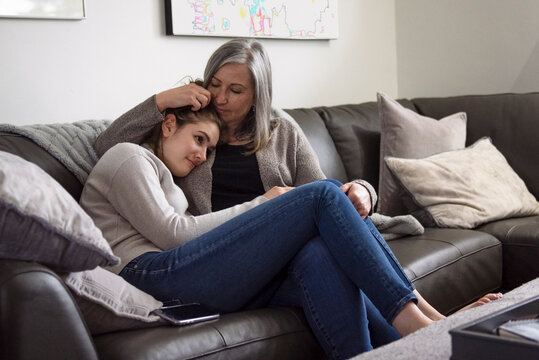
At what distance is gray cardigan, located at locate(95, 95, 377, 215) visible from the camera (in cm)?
208

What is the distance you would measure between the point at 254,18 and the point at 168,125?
1.21 metres

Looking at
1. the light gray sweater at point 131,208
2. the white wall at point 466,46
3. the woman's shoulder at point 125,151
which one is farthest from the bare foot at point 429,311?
the white wall at point 466,46

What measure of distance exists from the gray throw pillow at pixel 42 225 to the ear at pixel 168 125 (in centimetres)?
69

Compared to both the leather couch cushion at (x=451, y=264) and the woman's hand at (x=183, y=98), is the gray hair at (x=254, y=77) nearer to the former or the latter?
the woman's hand at (x=183, y=98)

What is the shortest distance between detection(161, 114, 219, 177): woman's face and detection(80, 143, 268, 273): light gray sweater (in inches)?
7.2

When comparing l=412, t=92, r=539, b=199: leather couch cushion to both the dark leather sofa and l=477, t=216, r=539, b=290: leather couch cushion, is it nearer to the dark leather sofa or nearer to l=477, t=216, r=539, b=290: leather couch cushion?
the dark leather sofa

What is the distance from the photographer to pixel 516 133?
10.2ft

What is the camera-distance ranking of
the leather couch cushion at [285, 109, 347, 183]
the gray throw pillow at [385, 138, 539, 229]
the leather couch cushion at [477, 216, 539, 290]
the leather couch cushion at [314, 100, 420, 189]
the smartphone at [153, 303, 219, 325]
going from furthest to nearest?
the leather couch cushion at [314, 100, 420, 189] < the leather couch cushion at [285, 109, 347, 183] < the gray throw pillow at [385, 138, 539, 229] < the leather couch cushion at [477, 216, 539, 290] < the smartphone at [153, 303, 219, 325]

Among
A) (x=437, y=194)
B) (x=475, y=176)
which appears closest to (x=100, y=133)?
(x=437, y=194)

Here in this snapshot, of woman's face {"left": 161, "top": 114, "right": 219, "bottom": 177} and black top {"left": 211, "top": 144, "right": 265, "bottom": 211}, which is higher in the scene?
woman's face {"left": 161, "top": 114, "right": 219, "bottom": 177}

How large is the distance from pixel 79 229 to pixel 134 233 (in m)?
0.47

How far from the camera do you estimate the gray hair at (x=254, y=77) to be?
2.27 metres

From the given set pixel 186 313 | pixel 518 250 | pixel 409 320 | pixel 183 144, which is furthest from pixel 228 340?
pixel 518 250

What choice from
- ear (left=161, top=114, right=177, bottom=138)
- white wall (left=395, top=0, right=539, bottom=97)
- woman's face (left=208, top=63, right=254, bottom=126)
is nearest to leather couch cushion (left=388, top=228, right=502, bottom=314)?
woman's face (left=208, top=63, right=254, bottom=126)
